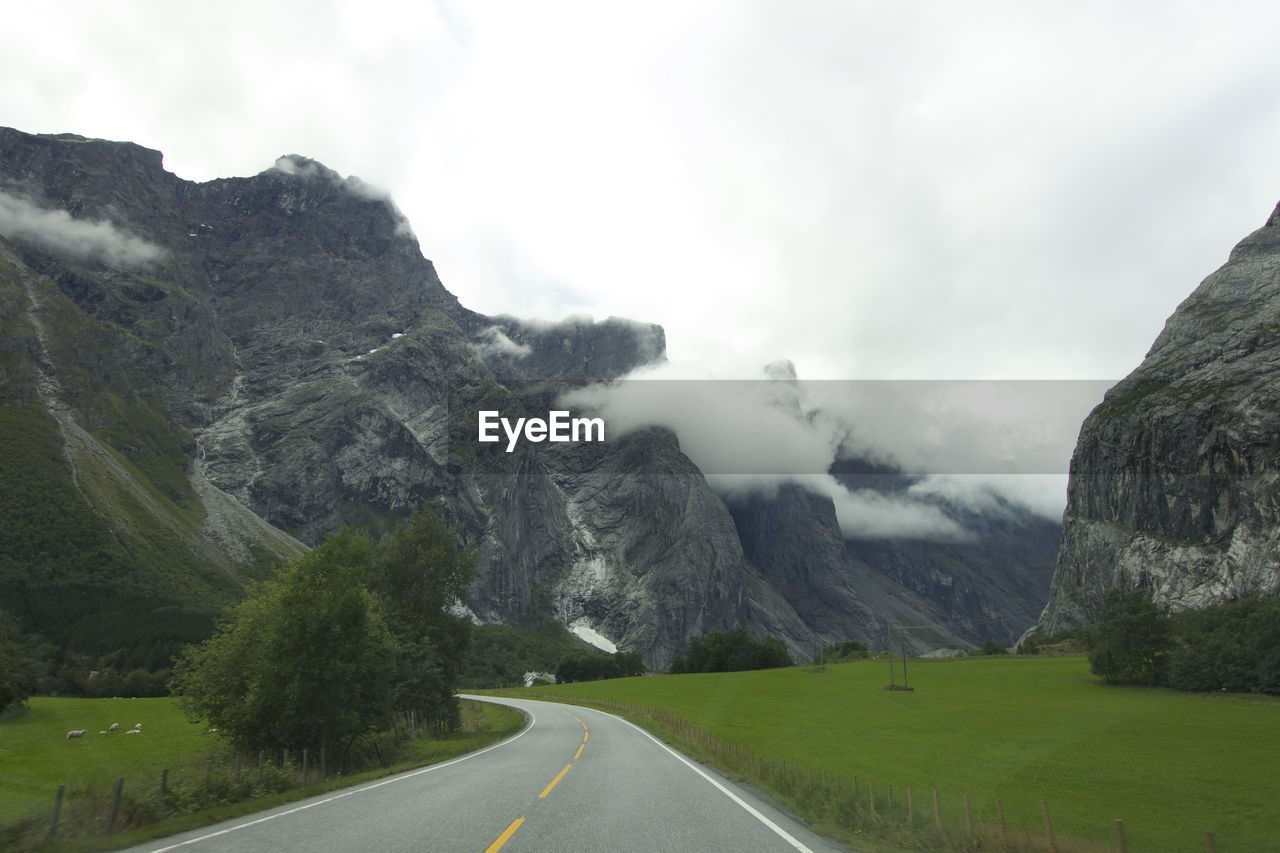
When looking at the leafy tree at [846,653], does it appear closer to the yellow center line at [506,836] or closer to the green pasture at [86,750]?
the green pasture at [86,750]

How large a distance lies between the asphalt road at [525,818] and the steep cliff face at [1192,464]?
481 feet

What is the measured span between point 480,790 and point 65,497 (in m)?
199

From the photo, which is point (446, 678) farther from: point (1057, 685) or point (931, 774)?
point (1057, 685)

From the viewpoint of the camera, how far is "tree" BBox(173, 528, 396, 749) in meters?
27.6

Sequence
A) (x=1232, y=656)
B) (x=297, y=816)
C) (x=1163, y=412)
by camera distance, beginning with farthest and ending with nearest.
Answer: (x=1163, y=412) → (x=1232, y=656) → (x=297, y=816)

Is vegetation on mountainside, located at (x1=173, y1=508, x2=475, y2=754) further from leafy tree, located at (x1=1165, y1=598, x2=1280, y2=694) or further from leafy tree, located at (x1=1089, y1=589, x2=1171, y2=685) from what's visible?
leafy tree, located at (x1=1089, y1=589, x2=1171, y2=685)

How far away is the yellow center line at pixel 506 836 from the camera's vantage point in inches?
405

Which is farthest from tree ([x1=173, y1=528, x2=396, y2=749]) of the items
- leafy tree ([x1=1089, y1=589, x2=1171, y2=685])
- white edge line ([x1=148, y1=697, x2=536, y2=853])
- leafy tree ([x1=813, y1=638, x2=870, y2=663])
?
leafy tree ([x1=813, y1=638, x2=870, y2=663])

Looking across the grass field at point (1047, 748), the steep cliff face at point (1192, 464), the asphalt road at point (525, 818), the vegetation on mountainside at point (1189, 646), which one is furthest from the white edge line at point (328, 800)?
the steep cliff face at point (1192, 464)

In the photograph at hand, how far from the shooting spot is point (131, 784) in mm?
16328

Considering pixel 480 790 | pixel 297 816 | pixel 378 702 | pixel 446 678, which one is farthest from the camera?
pixel 446 678

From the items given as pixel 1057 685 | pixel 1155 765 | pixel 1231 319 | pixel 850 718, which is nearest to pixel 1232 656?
pixel 1057 685

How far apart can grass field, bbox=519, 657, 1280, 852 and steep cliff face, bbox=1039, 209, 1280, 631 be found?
67738 mm

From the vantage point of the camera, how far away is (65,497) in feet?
533
